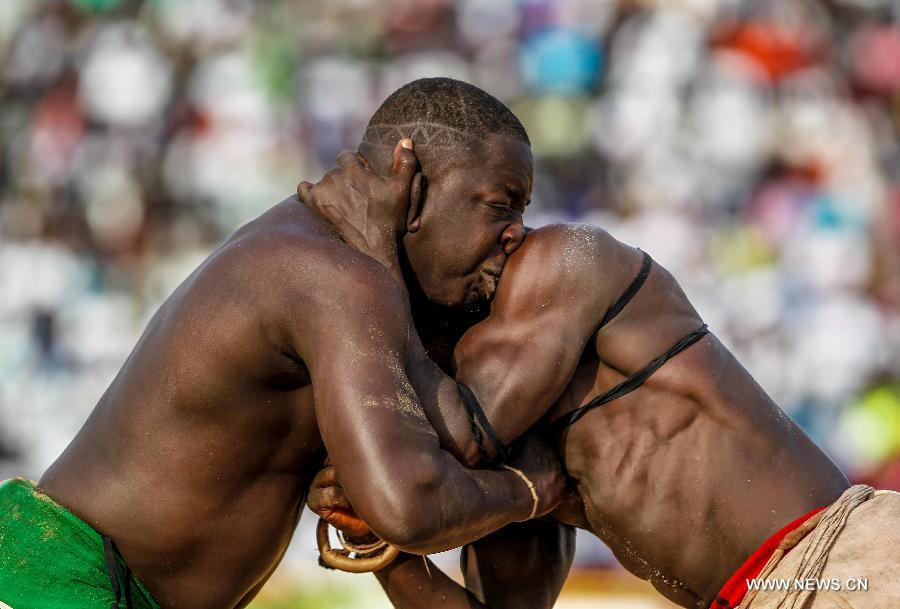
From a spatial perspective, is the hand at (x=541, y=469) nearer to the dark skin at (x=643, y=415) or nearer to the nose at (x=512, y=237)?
the dark skin at (x=643, y=415)

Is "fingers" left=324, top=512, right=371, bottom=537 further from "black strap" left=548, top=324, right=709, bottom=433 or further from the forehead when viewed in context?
the forehead

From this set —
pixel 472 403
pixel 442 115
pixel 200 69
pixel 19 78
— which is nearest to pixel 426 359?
pixel 472 403

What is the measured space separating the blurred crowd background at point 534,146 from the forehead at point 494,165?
5807 millimetres

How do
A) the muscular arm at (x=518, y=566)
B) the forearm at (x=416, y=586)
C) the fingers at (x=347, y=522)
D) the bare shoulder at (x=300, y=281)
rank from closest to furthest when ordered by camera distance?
1. the bare shoulder at (x=300, y=281)
2. the fingers at (x=347, y=522)
3. the forearm at (x=416, y=586)
4. the muscular arm at (x=518, y=566)

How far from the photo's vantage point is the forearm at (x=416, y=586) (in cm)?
386

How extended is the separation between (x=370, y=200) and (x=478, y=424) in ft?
2.34

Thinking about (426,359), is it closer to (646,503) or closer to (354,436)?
(354,436)

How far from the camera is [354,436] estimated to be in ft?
9.82

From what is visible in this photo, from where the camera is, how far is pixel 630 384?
362cm

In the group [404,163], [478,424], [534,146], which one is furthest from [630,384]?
[534,146]

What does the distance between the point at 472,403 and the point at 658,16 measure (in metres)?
7.41

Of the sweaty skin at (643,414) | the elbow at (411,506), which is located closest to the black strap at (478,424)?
the sweaty skin at (643,414)

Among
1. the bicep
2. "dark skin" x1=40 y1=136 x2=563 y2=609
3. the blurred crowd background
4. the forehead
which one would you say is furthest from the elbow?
the blurred crowd background

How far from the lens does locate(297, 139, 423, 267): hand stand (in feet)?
11.3
